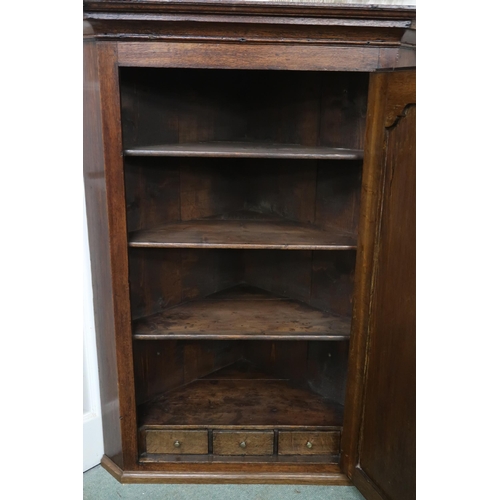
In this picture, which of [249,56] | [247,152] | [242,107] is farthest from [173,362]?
[249,56]

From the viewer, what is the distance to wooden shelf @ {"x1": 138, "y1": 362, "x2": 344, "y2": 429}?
188 cm

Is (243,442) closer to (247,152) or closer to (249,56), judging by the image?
(247,152)

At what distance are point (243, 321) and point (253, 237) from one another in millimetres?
315

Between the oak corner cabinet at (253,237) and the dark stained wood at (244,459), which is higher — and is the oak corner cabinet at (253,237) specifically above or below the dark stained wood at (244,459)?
above

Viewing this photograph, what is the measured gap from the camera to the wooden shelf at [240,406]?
6.15ft

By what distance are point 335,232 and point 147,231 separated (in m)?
0.66

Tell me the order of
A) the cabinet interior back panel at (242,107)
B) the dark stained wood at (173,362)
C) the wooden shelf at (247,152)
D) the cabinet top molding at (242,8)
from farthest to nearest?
the dark stained wood at (173,362) < the cabinet interior back panel at (242,107) < the wooden shelf at (247,152) < the cabinet top molding at (242,8)

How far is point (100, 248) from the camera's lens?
1683 mm

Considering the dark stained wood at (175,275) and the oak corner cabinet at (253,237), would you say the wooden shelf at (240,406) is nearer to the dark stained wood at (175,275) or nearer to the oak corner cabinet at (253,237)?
the oak corner cabinet at (253,237)

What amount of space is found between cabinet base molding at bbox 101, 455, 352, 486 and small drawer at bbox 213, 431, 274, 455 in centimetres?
6

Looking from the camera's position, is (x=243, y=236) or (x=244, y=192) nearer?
(x=243, y=236)

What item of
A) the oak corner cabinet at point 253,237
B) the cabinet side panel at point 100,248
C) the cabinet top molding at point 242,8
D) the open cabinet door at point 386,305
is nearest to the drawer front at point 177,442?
the oak corner cabinet at point 253,237

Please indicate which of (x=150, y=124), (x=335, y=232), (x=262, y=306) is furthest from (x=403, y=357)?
(x=150, y=124)

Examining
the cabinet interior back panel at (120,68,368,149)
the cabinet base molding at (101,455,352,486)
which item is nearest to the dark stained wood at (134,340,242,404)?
the cabinet base molding at (101,455,352,486)
